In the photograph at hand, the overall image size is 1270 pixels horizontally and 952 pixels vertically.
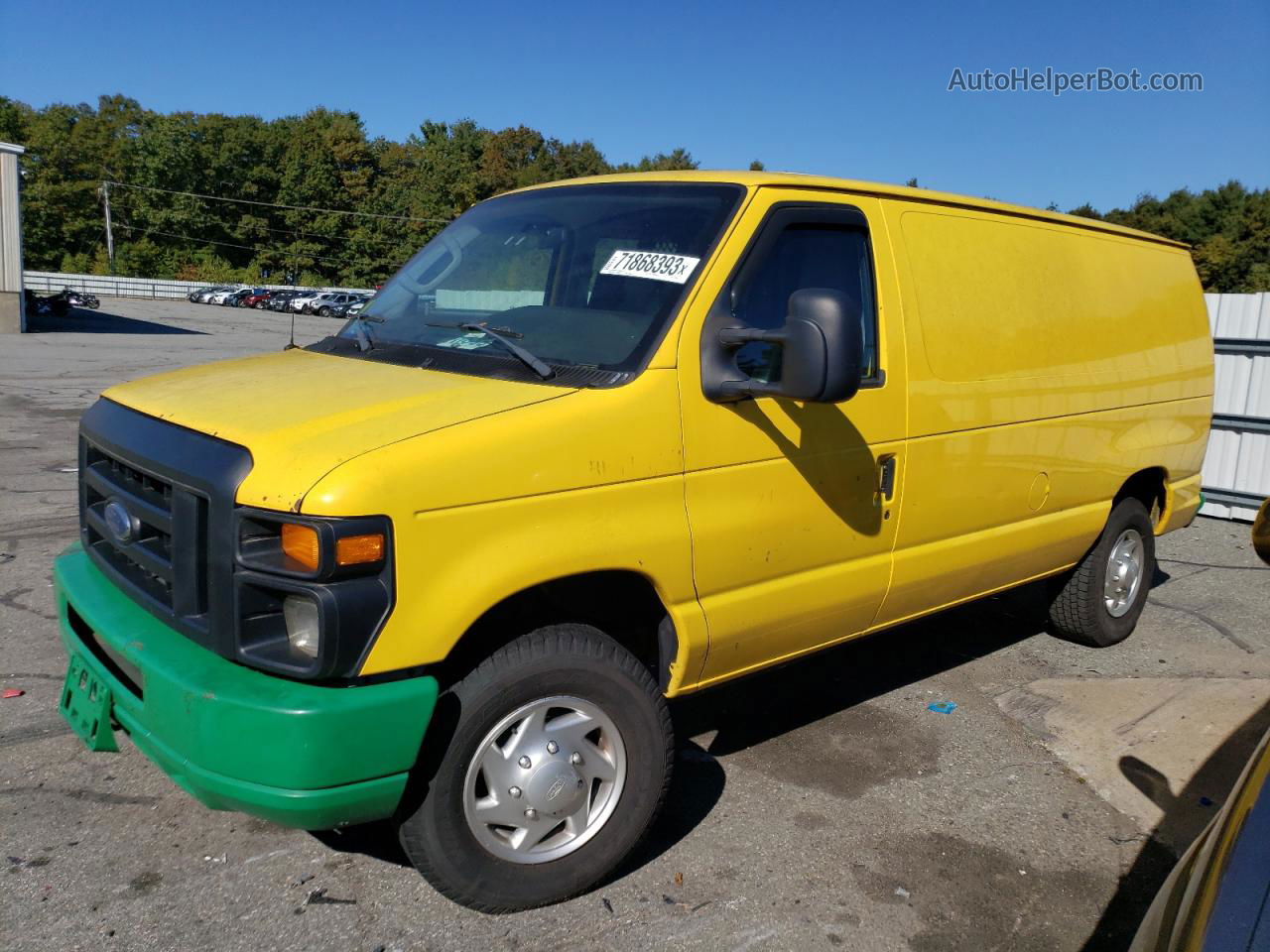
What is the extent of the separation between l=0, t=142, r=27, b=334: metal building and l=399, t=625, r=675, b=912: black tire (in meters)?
32.4

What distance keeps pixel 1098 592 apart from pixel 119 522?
4707 millimetres

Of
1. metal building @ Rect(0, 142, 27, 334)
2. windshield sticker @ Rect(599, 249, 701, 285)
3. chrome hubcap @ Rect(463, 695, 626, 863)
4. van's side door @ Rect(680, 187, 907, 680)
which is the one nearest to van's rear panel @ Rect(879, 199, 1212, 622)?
van's side door @ Rect(680, 187, 907, 680)

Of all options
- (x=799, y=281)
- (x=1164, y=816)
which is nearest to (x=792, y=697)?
(x=1164, y=816)

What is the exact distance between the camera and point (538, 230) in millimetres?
4043

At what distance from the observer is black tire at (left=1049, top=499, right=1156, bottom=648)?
17.9 ft

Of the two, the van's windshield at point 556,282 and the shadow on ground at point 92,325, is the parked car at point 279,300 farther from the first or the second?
the van's windshield at point 556,282

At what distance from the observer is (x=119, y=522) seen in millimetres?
3086

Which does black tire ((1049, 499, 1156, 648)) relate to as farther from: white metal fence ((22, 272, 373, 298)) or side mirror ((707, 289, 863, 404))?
white metal fence ((22, 272, 373, 298))

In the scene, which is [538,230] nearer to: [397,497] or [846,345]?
[846,345]

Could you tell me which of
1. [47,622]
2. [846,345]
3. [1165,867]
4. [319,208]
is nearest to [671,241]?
[846,345]

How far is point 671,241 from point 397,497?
4.67 feet

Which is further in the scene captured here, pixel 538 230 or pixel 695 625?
pixel 538 230

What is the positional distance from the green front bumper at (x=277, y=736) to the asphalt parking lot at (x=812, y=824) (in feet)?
2.03

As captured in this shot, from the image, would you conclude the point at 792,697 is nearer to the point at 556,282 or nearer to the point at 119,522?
the point at 556,282
